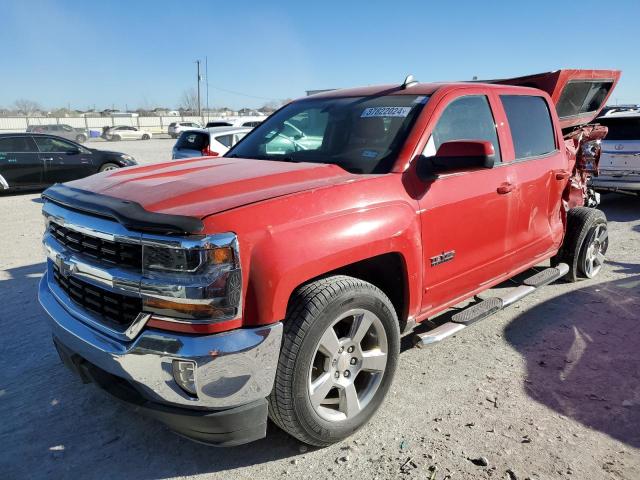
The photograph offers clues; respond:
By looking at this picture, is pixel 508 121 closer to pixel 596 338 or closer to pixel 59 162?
pixel 596 338

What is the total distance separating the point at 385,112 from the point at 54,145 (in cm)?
1128

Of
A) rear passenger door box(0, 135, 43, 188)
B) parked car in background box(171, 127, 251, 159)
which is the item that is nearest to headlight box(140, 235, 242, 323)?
parked car in background box(171, 127, 251, 159)

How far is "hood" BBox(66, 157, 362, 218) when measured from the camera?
2367 mm

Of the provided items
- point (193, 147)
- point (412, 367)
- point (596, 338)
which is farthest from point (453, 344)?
point (193, 147)

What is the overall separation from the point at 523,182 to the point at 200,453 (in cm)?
301

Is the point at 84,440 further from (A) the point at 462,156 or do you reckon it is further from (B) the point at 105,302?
(A) the point at 462,156

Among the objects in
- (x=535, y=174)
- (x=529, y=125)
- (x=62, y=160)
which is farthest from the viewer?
(x=62, y=160)

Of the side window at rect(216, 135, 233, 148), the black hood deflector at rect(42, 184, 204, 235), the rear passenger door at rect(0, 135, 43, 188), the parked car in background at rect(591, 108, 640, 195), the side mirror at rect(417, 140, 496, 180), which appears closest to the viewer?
the black hood deflector at rect(42, 184, 204, 235)

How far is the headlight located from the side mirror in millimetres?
1451

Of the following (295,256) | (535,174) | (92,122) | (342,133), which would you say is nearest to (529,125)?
(535,174)

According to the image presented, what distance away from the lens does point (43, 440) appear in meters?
2.78

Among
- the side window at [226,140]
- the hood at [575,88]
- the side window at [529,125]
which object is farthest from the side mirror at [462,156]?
the side window at [226,140]

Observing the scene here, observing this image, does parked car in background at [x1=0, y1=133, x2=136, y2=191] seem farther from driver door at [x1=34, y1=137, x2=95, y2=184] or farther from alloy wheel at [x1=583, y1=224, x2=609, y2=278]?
alloy wheel at [x1=583, y1=224, x2=609, y2=278]

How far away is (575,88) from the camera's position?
5484mm
